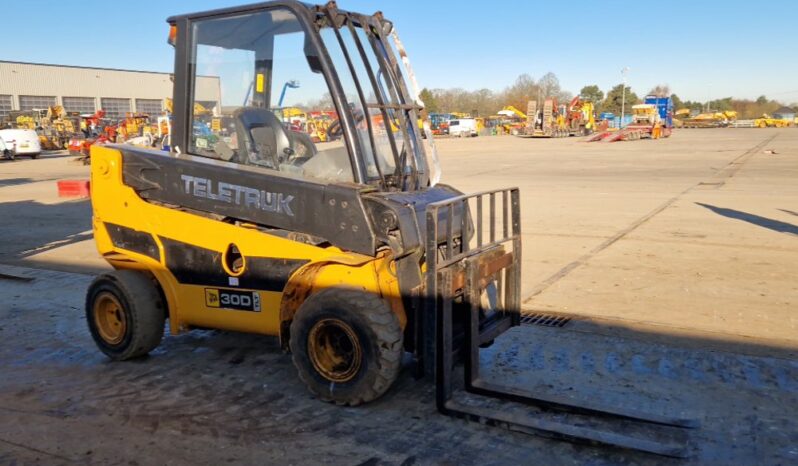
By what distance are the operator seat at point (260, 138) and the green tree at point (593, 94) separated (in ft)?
323

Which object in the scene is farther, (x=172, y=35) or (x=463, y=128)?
(x=463, y=128)

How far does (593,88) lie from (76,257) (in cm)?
9883

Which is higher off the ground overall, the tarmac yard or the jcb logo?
the jcb logo

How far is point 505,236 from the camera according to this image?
4.69 meters

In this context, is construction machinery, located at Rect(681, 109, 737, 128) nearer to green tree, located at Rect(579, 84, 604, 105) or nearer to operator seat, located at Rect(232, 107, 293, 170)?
green tree, located at Rect(579, 84, 604, 105)

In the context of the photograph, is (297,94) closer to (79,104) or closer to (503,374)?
(503,374)

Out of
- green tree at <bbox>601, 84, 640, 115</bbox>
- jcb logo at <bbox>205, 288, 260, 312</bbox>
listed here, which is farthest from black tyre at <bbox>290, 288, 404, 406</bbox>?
green tree at <bbox>601, 84, 640, 115</bbox>

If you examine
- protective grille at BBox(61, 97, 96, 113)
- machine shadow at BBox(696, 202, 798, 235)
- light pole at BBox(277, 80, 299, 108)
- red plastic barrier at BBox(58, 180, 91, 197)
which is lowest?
machine shadow at BBox(696, 202, 798, 235)

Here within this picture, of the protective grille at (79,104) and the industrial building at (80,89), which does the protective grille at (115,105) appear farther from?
the protective grille at (79,104)

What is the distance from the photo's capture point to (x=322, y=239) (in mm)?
4148

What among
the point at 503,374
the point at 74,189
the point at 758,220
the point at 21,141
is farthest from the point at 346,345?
the point at 21,141

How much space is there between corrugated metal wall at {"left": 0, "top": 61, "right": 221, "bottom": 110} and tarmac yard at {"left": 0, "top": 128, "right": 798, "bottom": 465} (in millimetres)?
51377

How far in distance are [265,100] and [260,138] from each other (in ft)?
0.97

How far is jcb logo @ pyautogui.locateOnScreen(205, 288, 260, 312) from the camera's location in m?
4.46
